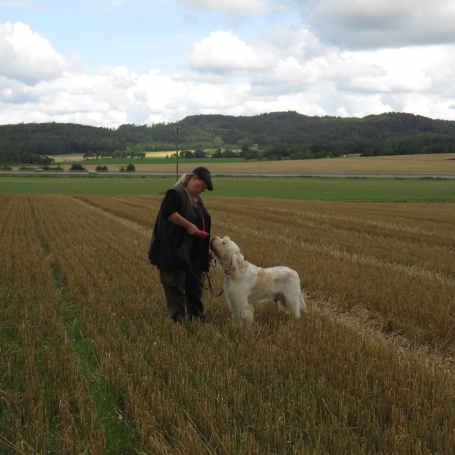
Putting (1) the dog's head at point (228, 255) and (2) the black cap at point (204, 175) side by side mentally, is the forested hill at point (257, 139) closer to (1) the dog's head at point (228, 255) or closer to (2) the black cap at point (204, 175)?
(2) the black cap at point (204, 175)

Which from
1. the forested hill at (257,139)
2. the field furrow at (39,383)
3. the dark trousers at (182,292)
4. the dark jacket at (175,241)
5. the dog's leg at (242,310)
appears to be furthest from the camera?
the forested hill at (257,139)

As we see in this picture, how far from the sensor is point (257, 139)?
17612 centimetres

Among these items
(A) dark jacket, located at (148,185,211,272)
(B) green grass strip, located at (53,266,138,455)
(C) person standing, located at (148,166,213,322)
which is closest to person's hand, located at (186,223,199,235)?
(C) person standing, located at (148,166,213,322)

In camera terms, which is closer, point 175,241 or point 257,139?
point 175,241

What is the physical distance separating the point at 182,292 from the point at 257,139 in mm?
173041

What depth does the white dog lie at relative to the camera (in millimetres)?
6438

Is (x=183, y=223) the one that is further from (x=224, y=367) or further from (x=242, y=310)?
(x=224, y=367)

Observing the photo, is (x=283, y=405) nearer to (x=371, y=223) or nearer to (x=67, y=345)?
(x=67, y=345)

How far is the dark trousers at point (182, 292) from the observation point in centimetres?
684

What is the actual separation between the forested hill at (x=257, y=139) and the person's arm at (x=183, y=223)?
116 meters

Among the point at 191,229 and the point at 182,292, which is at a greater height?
the point at 191,229

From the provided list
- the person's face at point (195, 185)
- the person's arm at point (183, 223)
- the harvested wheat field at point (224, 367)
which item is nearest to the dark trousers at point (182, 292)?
the harvested wheat field at point (224, 367)

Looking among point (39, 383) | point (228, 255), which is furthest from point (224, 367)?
point (39, 383)

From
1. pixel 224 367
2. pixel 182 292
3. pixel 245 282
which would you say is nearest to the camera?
pixel 224 367
